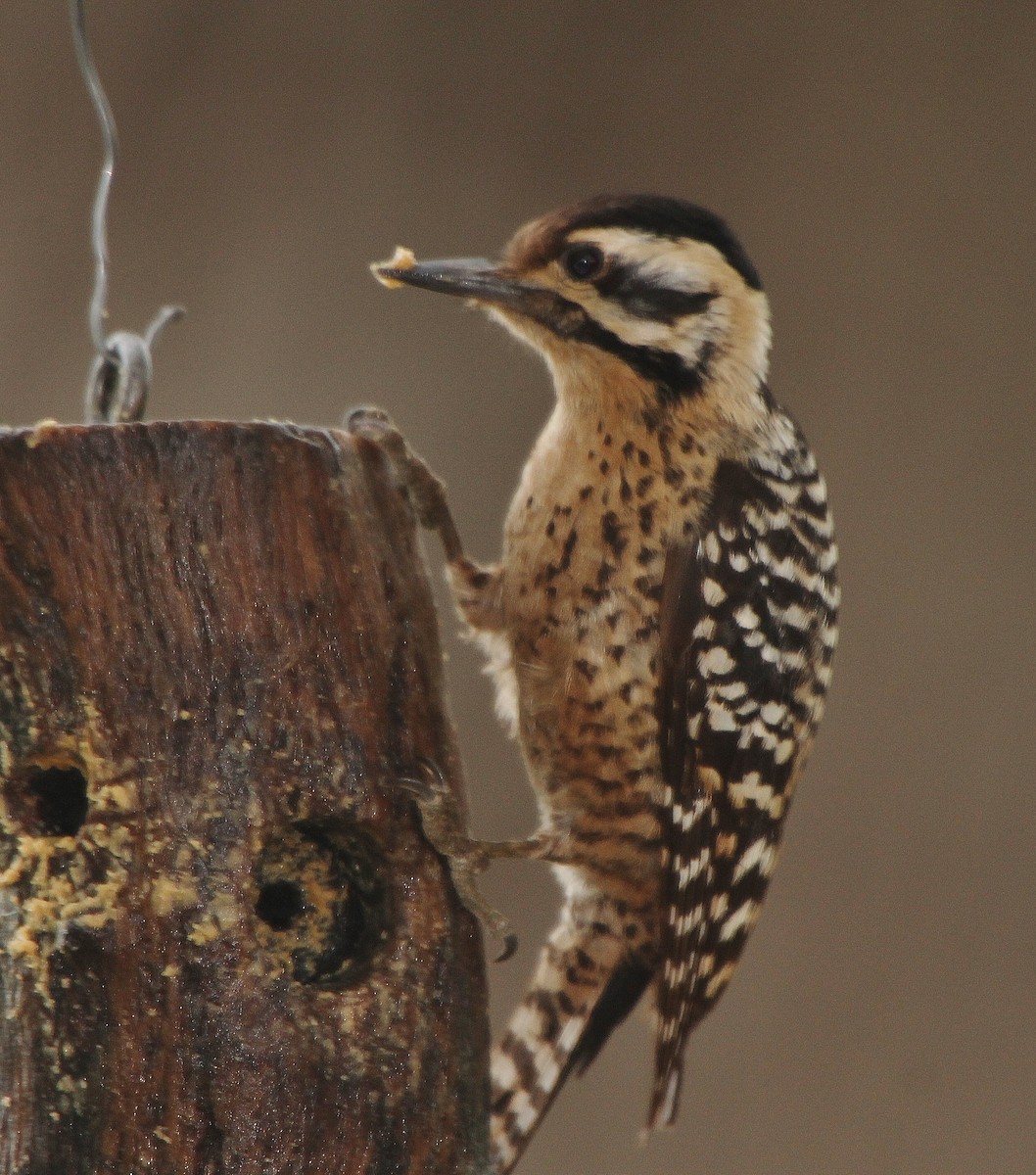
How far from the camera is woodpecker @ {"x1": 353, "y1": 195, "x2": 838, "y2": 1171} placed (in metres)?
2.13

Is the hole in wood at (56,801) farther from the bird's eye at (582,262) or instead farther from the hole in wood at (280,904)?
the bird's eye at (582,262)

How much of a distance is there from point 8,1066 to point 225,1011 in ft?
0.68

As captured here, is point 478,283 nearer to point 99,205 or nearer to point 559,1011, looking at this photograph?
point 99,205

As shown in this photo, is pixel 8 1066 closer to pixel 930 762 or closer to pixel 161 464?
pixel 161 464

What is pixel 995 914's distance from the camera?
3.65m

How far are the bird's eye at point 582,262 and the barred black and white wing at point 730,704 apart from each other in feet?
1.09

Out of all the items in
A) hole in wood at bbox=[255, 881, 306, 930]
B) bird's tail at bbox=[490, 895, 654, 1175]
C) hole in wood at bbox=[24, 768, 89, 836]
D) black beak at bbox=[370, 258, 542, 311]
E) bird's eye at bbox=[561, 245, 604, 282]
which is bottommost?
bird's tail at bbox=[490, 895, 654, 1175]

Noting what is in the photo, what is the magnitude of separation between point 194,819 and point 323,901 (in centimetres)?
20

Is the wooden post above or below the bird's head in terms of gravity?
below

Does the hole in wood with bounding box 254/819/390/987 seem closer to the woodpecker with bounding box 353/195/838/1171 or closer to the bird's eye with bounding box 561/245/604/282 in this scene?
the woodpecker with bounding box 353/195/838/1171

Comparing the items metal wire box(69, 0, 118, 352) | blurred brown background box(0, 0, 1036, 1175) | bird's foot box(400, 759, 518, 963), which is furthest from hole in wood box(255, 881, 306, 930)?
blurred brown background box(0, 0, 1036, 1175)

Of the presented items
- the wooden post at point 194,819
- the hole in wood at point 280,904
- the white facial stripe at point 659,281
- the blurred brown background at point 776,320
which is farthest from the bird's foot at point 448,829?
the blurred brown background at point 776,320

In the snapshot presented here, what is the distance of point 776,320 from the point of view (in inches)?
149

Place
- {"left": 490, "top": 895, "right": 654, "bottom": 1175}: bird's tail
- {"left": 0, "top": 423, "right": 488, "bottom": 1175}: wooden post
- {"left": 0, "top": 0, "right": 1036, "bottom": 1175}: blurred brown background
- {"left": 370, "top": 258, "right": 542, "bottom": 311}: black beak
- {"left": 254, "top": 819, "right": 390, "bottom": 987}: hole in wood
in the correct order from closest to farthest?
{"left": 0, "top": 423, "right": 488, "bottom": 1175}: wooden post, {"left": 254, "top": 819, "right": 390, "bottom": 987}: hole in wood, {"left": 370, "top": 258, "right": 542, "bottom": 311}: black beak, {"left": 490, "top": 895, "right": 654, "bottom": 1175}: bird's tail, {"left": 0, "top": 0, "right": 1036, "bottom": 1175}: blurred brown background
